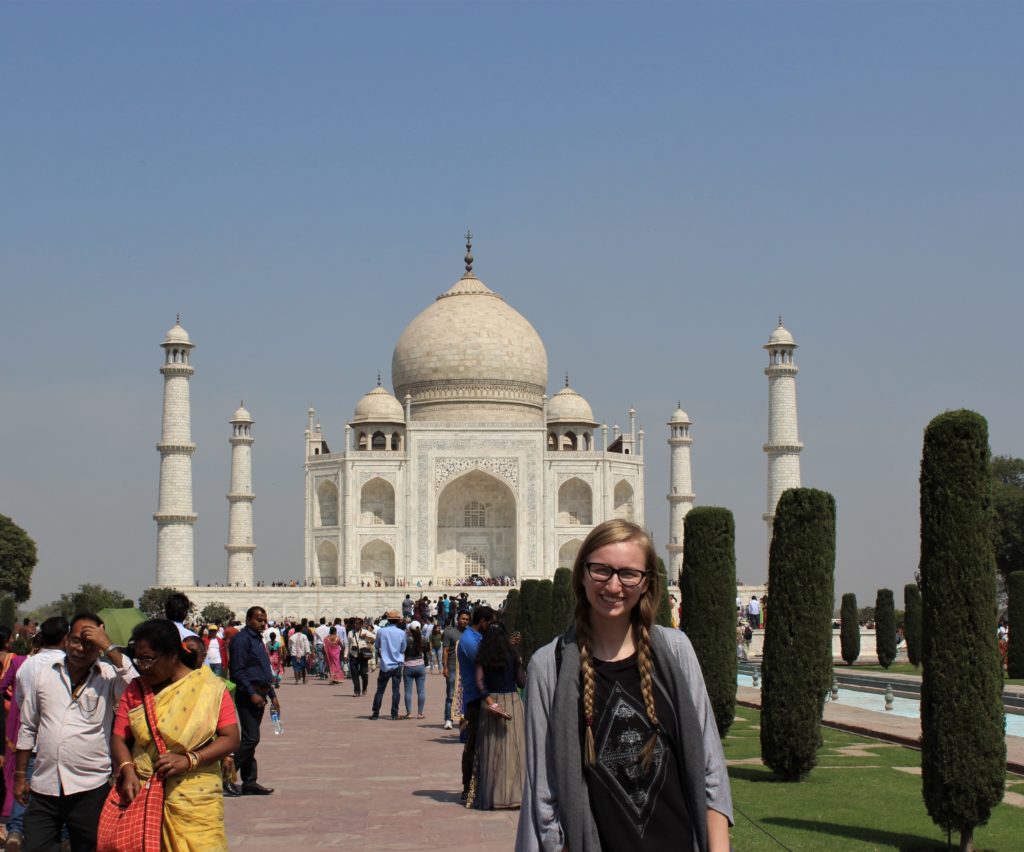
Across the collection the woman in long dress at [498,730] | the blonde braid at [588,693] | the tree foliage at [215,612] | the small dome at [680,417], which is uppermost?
the small dome at [680,417]

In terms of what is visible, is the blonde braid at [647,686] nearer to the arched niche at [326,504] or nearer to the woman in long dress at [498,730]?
the woman in long dress at [498,730]

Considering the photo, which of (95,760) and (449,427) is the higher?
(449,427)

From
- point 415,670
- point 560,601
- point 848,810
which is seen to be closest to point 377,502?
point 560,601

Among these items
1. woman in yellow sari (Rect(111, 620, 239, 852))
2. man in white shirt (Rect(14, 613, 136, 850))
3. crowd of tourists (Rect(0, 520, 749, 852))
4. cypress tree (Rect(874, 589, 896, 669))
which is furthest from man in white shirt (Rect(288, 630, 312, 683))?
woman in yellow sari (Rect(111, 620, 239, 852))

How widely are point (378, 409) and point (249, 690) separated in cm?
3347

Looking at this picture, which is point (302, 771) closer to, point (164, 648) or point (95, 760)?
point (95, 760)

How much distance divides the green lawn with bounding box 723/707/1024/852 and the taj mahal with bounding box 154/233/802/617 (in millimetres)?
25933

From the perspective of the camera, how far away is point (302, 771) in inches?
383

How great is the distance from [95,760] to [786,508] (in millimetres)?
5476

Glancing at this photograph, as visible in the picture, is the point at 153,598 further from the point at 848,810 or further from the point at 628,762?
the point at 628,762

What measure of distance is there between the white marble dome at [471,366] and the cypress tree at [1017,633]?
821 inches

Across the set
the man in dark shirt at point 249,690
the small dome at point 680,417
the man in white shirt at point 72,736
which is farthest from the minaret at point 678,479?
the man in white shirt at point 72,736

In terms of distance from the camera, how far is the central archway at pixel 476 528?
1577 inches

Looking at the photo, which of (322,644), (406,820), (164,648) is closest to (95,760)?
(164,648)
